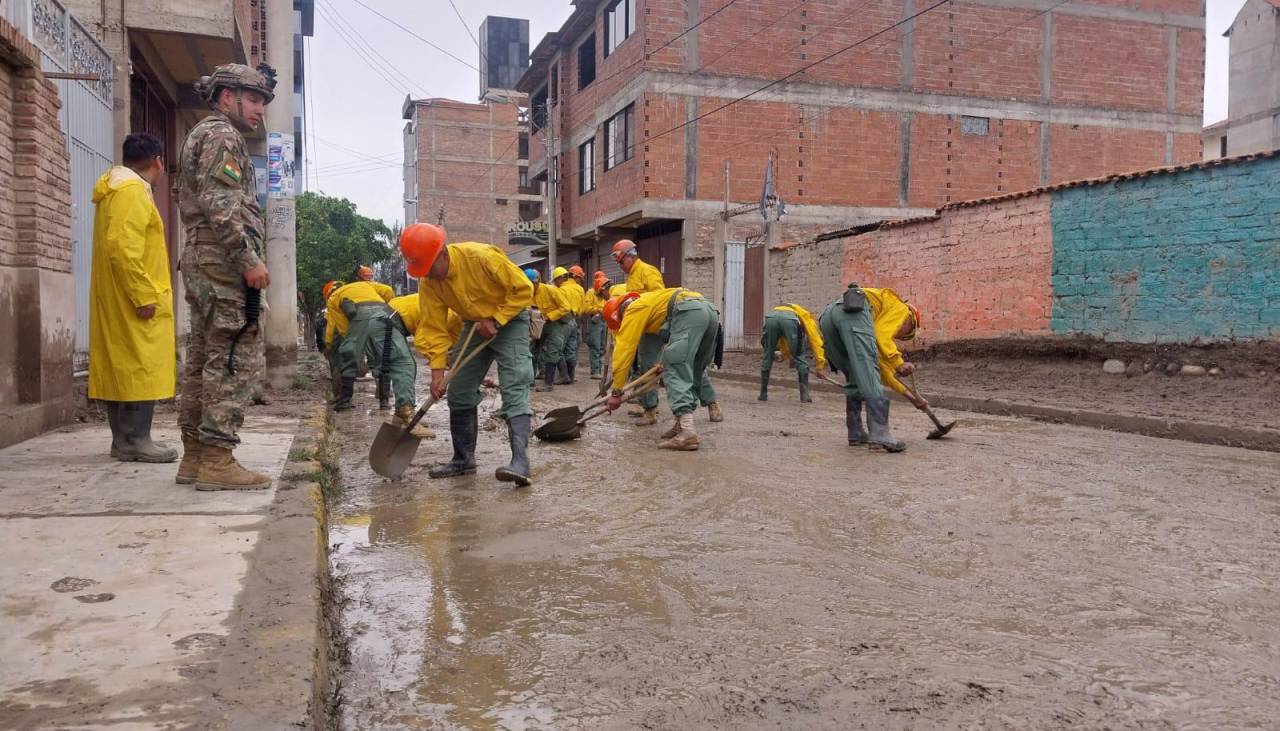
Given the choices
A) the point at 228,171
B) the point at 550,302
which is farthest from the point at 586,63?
the point at 228,171

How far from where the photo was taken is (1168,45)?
2358cm

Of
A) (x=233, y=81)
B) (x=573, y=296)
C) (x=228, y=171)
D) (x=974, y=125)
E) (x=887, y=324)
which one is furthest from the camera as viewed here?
(x=974, y=125)

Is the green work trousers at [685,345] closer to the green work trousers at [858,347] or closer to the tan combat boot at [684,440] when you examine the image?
the tan combat boot at [684,440]

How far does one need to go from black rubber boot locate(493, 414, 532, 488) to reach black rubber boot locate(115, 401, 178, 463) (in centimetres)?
170

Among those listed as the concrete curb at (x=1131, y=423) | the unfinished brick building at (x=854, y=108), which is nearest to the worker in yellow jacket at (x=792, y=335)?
the concrete curb at (x=1131, y=423)

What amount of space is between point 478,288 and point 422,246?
0.40m

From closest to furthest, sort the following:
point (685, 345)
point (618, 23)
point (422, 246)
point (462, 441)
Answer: point (422, 246)
point (462, 441)
point (685, 345)
point (618, 23)

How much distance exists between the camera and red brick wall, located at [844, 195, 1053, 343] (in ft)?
39.1

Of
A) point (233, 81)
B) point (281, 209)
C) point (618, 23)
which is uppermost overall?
point (618, 23)

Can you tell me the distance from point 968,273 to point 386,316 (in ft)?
27.5

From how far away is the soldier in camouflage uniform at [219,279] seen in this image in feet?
13.3

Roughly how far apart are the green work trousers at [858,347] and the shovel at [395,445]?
8.58ft

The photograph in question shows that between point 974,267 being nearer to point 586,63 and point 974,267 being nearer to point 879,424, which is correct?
point 879,424

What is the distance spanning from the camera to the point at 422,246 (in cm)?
502
